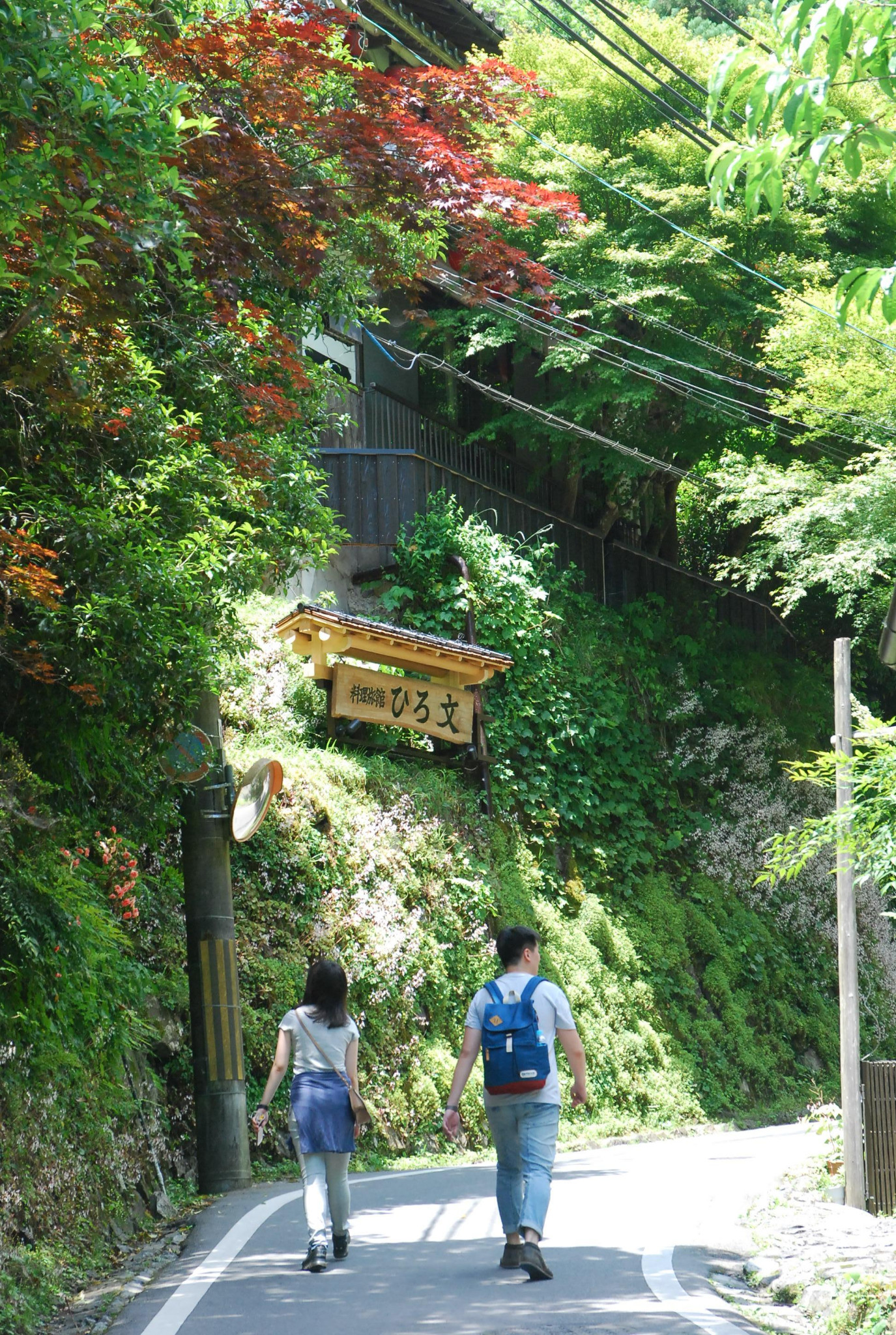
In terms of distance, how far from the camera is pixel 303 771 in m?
14.6

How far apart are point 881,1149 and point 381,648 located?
757 centimetres

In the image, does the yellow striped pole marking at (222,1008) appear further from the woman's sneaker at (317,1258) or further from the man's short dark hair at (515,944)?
the man's short dark hair at (515,944)

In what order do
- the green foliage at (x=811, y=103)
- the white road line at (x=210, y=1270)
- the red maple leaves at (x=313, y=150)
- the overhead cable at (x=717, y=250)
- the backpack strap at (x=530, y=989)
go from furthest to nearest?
the overhead cable at (x=717, y=250) < the red maple leaves at (x=313, y=150) < the backpack strap at (x=530, y=989) < the white road line at (x=210, y=1270) < the green foliage at (x=811, y=103)

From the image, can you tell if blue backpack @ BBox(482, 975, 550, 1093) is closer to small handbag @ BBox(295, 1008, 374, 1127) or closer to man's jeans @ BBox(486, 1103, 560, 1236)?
man's jeans @ BBox(486, 1103, 560, 1236)

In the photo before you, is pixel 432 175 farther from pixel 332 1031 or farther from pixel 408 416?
pixel 408 416

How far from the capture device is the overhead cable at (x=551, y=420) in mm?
21688

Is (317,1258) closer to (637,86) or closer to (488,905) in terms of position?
(488,905)

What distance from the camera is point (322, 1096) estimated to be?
7297 mm

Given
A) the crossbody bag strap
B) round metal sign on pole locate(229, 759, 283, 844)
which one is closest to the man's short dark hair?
the crossbody bag strap

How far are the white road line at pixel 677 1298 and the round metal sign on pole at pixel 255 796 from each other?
4.70 m

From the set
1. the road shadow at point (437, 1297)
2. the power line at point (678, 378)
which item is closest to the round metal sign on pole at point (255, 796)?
the road shadow at point (437, 1297)

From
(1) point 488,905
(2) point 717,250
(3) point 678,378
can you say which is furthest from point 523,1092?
(3) point 678,378

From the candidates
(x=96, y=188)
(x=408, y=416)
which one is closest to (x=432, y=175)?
(x=96, y=188)

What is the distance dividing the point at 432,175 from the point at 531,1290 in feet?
24.3
